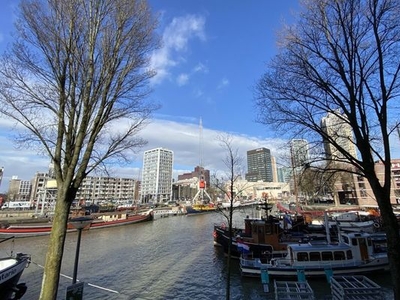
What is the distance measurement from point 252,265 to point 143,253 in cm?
1318

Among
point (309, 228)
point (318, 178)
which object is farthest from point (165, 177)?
point (318, 178)

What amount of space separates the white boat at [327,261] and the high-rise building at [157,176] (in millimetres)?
149046

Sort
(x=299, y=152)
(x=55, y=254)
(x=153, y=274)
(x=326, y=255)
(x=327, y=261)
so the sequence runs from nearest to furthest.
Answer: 1. (x=55, y=254)
2. (x=299, y=152)
3. (x=327, y=261)
4. (x=326, y=255)
5. (x=153, y=274)

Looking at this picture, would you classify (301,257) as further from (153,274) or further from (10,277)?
(10,277)

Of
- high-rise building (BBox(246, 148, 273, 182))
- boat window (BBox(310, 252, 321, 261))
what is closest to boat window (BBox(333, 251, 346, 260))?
boat window (BBox(310, 252, 321, 261))

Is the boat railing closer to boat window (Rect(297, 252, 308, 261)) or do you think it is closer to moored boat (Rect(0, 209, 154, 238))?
boat window (Rect(297, 252, 308, 261))

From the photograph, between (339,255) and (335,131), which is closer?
(335,131)

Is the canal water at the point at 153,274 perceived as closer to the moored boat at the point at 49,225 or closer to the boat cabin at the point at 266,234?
the boat cabin at the point at 266,234

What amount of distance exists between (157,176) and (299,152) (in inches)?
6470

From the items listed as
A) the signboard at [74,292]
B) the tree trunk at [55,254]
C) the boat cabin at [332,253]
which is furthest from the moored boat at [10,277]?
the boat cabin at [332,253]

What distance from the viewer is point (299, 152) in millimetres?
8234

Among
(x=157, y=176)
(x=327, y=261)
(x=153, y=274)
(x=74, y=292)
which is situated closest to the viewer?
(x=74, y=292)

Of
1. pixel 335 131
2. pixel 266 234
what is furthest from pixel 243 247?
pixel 335 131

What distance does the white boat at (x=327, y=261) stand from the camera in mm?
17312
